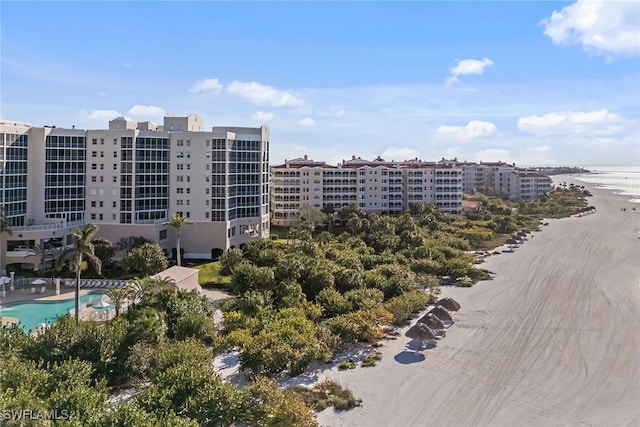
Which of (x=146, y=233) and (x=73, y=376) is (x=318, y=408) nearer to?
(x=73, y=376)

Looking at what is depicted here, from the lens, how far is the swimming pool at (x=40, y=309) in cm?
4250

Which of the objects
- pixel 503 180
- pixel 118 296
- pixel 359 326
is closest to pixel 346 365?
pixel 359 326

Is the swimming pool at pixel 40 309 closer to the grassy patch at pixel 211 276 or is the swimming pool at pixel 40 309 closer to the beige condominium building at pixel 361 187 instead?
the grassy patch at pixel 211 276

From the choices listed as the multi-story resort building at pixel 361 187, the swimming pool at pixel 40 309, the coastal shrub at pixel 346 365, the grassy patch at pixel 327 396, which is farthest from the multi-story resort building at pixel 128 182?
the grassy patch at pixel 327 396

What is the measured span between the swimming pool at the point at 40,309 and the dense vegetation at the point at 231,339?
21.1ft

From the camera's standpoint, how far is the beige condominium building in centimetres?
10388

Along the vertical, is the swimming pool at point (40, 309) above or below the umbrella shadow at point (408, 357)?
above

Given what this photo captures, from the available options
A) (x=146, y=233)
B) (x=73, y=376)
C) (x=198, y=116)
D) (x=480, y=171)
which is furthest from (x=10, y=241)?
(x=480, y=171)

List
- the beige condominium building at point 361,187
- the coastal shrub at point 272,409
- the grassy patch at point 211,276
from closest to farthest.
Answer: the coastal shrub at point 272,409 → the grassy patch at point 211,276 → the beige condominium building at point 361,187

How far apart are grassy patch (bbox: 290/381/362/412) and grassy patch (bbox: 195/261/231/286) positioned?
27.0 metres

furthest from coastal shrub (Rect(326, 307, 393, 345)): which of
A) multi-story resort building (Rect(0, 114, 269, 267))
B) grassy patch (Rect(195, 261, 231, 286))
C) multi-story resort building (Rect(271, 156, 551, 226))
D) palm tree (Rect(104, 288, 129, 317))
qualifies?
multi-story resort building (Rect(271, 156, 551, 226))

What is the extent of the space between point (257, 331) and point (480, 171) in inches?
6720

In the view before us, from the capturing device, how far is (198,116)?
74000 millimetres

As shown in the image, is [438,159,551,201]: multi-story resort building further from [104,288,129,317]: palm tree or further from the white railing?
[104,288,129,317]: palm tree
